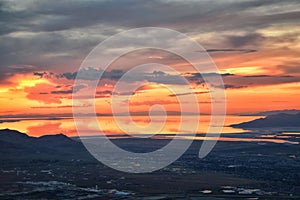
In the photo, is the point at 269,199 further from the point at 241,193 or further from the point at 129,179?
the point at 129,179

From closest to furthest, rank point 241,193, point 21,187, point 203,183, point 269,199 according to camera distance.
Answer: point 269,199, point 241,193, point 21,187, point 203,183

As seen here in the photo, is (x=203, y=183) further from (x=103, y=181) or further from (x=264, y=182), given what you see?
(x=103, y=181)

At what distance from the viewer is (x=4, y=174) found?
191875 millimetres

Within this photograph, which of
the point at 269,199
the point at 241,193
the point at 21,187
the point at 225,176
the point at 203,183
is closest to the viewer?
the point at 269,199

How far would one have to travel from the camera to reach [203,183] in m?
170

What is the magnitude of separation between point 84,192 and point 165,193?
25.0 metres

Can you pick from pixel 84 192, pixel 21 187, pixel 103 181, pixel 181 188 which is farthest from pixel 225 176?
pixel 21 187

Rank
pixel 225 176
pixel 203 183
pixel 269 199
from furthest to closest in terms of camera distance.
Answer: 1. pixel 225 176
2. pixel 203 183
3. pixel 269 199

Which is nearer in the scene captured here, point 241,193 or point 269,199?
point 269,199

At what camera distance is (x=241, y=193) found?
147m

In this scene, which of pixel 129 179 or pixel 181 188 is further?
pixel 129 179

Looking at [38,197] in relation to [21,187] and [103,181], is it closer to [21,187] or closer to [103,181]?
[21,187]

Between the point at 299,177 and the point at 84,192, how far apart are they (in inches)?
3215

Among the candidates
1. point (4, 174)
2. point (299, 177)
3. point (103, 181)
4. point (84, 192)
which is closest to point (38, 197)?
point (84, 192)
